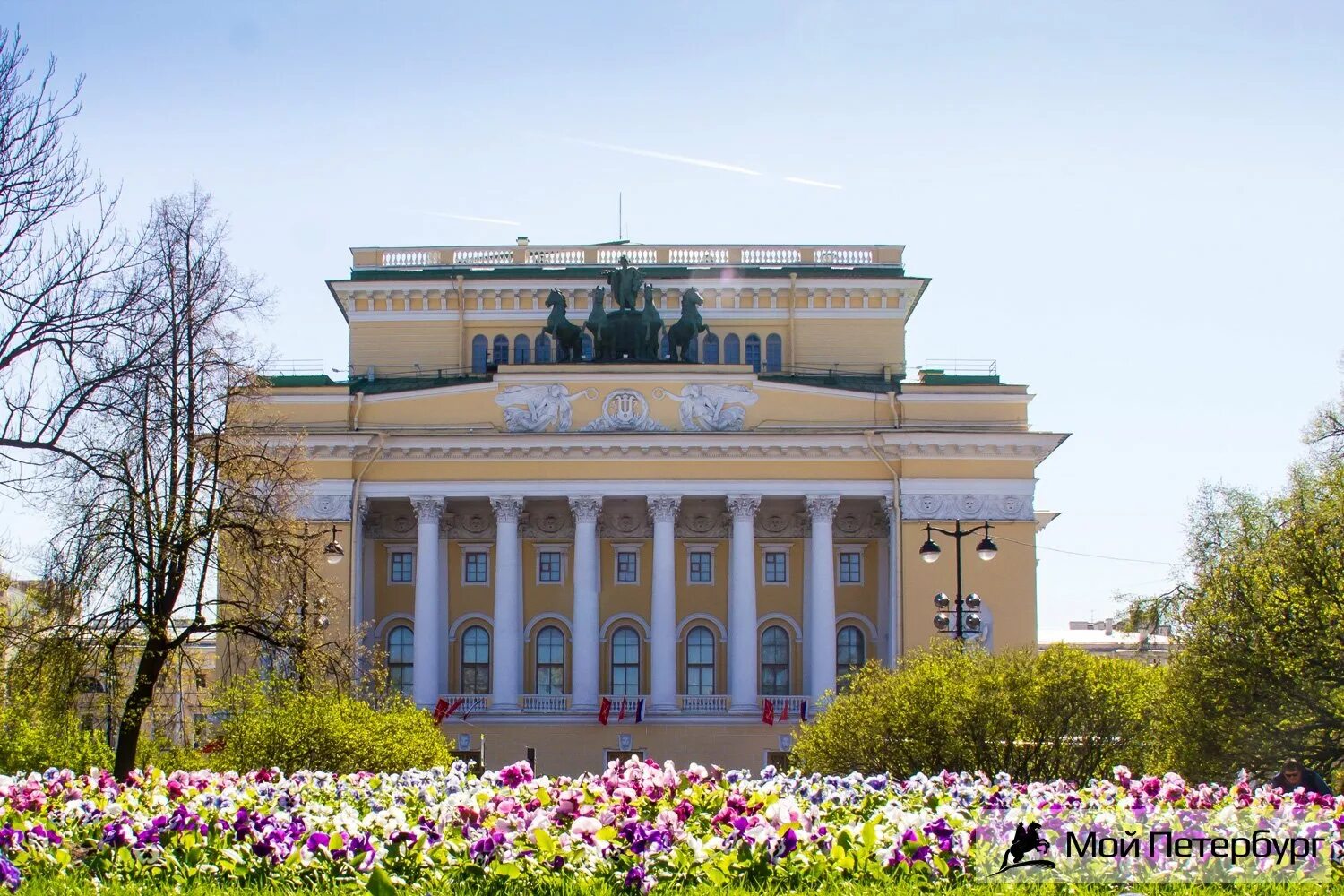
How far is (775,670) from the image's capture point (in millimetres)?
48844

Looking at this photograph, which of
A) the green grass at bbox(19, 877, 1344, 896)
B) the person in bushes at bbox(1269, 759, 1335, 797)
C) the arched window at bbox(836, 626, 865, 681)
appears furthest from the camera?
the arched window at bbox(836, 626, 865, 681)

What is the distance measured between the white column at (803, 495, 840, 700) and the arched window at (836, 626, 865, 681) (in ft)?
5.15

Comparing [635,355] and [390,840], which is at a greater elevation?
[635,355]

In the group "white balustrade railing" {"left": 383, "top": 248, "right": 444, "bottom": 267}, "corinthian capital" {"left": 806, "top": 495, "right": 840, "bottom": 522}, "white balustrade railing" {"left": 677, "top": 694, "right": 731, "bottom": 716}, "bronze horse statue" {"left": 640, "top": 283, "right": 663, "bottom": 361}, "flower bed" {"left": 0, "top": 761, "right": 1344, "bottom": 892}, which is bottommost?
"white balustrade railing" {"left": 677, "top": 694, "right": 731, "bottom": 716}

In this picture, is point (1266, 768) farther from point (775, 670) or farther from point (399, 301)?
point (399, 301)

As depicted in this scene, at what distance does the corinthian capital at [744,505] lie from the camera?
46.8 meters

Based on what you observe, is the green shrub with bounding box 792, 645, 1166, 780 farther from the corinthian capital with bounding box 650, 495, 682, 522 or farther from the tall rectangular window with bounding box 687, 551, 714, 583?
the tall rectangular window with bounding box 687, 551, 714, 583

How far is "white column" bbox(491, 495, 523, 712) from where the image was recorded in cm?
4638

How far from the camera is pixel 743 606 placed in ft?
153

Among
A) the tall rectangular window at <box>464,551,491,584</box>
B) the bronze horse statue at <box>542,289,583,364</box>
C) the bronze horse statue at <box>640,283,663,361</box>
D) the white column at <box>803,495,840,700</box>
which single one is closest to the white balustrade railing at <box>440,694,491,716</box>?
the tall rectangular window at <box>464,551,491,584</box>

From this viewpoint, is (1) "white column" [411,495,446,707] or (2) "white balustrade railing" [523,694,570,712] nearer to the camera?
(1) "white column" [411,495,446,707]

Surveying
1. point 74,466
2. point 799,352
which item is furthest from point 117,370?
point 799,352

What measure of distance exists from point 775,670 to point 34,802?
34824mm

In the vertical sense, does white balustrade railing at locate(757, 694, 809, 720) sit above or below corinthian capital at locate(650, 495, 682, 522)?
below
